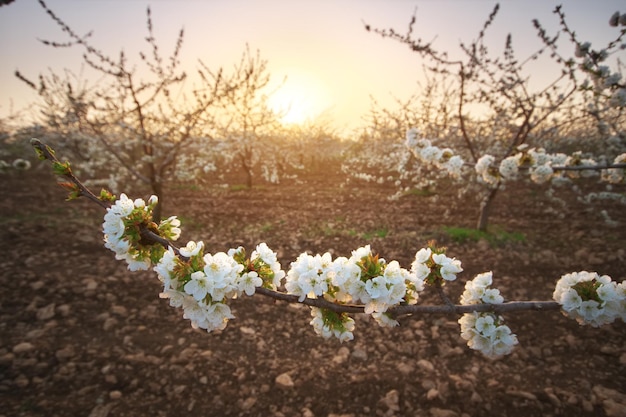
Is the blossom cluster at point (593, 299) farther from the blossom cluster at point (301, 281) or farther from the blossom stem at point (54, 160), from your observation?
the blossom stem at point (54, 160)

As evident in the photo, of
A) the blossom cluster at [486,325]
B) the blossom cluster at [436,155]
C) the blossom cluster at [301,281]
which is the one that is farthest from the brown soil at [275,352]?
the blossom cluster at [436,155]

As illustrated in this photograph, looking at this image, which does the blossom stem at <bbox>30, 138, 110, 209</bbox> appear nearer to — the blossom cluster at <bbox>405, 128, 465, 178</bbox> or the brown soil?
the brown soil

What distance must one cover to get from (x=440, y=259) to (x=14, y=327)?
432 cm

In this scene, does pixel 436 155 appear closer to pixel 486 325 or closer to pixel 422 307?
pixel 486 325

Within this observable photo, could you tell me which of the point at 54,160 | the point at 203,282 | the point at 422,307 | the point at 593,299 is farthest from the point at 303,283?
the point at 593,299

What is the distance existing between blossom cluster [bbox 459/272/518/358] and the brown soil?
3.70 ft

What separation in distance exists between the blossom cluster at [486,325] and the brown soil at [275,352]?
1.13 meters

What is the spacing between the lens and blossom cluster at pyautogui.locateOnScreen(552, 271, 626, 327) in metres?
1.61

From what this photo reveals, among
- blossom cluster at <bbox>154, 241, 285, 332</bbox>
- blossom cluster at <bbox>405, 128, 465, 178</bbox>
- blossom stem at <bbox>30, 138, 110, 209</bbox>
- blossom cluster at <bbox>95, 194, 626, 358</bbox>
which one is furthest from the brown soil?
blossom stem at <bbox>30, 138, 110, 209</bbox>

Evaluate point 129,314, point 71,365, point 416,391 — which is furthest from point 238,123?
point 416,391

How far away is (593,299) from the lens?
5.39ft

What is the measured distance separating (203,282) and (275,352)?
7.35 ft

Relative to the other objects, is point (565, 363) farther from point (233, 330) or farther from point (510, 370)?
point (233, 330)

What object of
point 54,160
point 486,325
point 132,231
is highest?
point 54,160
